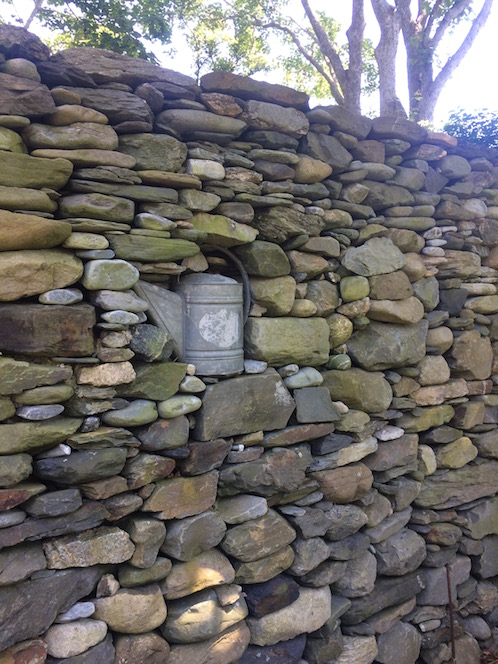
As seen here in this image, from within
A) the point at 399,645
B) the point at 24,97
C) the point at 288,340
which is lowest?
the point at 399,645

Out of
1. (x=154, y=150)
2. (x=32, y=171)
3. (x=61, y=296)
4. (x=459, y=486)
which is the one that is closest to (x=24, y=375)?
(x=61, y=296)

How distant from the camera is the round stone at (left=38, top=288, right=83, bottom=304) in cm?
234

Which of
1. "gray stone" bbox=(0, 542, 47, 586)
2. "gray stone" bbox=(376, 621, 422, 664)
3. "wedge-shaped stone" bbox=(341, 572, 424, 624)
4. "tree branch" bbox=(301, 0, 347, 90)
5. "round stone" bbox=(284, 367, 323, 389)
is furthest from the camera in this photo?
"tree branch" bbox=(301, 0, 347, 90)

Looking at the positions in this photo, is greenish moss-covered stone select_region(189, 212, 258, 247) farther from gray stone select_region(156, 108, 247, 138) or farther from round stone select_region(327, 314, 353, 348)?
round stone select_region(327, 314, 353, 348)

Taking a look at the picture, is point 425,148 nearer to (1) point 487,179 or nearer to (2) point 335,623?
(1) point 487,179

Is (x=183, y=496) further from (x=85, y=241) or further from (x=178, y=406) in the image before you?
(x=85, y=241)

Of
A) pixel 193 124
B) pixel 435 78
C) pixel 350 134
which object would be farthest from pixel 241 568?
pixel 435 78

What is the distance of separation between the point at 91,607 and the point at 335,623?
5.28 feet

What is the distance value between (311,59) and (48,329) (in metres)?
7.51

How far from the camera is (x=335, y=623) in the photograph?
3.31 metres

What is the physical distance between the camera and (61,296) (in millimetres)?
2365

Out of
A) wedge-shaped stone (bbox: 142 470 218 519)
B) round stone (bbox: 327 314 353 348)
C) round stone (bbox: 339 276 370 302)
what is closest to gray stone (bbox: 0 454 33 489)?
wedge-shaped stone (bbox: 142 470 218 519)

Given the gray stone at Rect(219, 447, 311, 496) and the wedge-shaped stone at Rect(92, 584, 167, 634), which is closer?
the wedge-shaped stone at Rect(92, 584, 167, 634)

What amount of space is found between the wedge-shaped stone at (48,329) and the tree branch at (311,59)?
6.50 m
